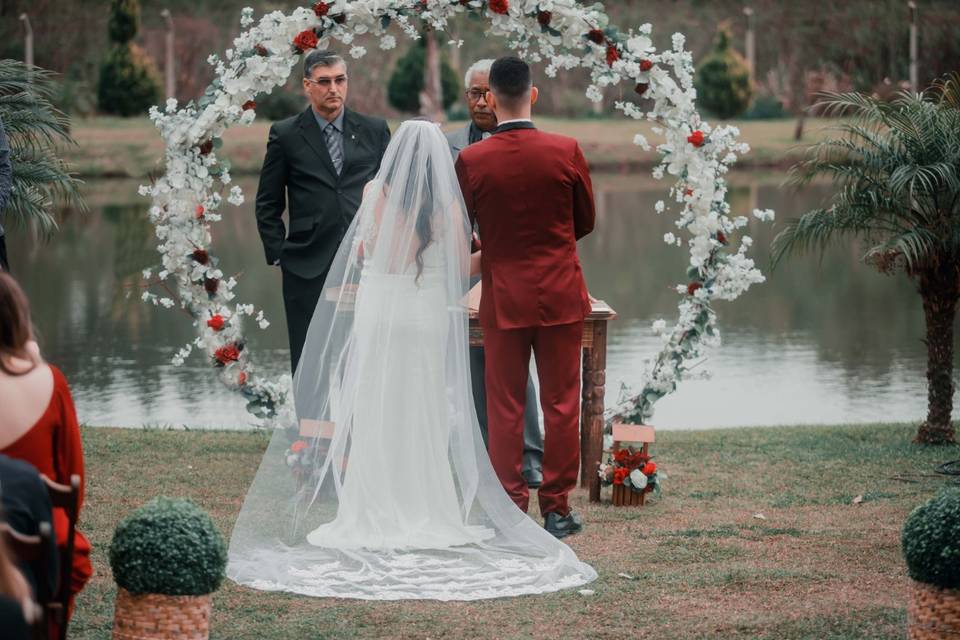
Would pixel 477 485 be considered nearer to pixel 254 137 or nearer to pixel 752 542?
pixel 752 542

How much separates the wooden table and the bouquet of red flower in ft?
0.29

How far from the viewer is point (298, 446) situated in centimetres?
679

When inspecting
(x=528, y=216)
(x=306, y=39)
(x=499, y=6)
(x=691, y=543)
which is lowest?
(x=691, y=543)

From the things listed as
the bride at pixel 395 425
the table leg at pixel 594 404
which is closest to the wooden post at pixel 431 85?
the table leg at pixel 594 404

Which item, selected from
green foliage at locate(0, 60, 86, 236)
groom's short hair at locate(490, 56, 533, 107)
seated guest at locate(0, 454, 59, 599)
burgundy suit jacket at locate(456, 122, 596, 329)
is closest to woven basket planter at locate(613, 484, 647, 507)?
burgundy suit jacket at locate(456, 122, 596, 329)

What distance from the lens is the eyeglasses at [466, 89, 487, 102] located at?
7.73 metres

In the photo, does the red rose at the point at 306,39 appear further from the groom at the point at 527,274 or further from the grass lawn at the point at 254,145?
the grass lawn at the point at 254,145

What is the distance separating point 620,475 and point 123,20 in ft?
116

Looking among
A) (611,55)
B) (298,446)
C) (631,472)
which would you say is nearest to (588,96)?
(611,55)

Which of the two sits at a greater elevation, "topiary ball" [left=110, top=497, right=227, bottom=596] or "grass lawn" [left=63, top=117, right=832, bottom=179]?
"grass lawn" [left=63, top=117, right=832, bottom=179]

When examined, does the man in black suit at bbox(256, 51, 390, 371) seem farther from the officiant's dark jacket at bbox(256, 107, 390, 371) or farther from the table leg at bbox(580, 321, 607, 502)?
the table leg at bbox(580, 321, 607, 502)

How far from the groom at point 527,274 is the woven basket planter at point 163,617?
247 centimetres

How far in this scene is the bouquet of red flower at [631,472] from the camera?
24.5 feet

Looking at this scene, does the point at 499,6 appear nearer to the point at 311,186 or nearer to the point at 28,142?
the point at 311,186
